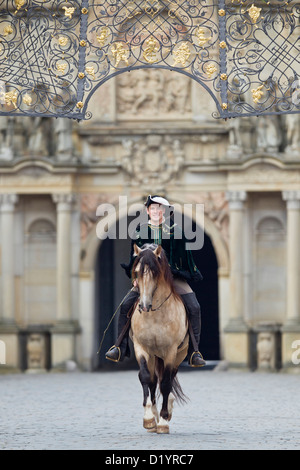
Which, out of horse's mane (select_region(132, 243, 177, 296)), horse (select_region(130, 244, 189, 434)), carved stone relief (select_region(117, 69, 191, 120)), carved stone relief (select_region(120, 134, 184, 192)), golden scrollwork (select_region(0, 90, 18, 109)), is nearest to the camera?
horse's mane (select_region(132, 243, 177, 296))

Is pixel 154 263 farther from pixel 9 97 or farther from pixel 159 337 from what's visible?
pixel 9 97

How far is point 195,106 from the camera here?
29.4 meters

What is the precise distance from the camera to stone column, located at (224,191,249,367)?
28.8m

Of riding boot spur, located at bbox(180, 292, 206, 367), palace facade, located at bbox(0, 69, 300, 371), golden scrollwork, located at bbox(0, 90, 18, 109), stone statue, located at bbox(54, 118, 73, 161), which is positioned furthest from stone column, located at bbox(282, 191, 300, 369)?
golden scrollwork, located at bbox(0, 90, 18, 109)

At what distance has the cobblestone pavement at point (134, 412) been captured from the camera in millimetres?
14430

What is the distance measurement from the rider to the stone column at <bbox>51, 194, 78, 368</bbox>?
13.5 m

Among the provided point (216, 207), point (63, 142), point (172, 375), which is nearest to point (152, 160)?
point (216, 207)

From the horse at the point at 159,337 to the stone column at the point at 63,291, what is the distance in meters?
13.7

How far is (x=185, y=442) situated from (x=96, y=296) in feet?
52.9

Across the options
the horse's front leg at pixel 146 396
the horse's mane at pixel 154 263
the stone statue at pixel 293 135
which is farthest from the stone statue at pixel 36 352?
the horse's mane at pixel 154 263

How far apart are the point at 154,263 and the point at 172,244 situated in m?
1.13

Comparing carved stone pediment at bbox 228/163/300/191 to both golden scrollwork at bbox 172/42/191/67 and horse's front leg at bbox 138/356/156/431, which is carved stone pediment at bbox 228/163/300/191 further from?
horse's front leg at bbox 138/356/156/431

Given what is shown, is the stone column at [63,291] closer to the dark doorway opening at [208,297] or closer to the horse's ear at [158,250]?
the dark doorway opening at [208,297]

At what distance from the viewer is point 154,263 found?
1459cm
